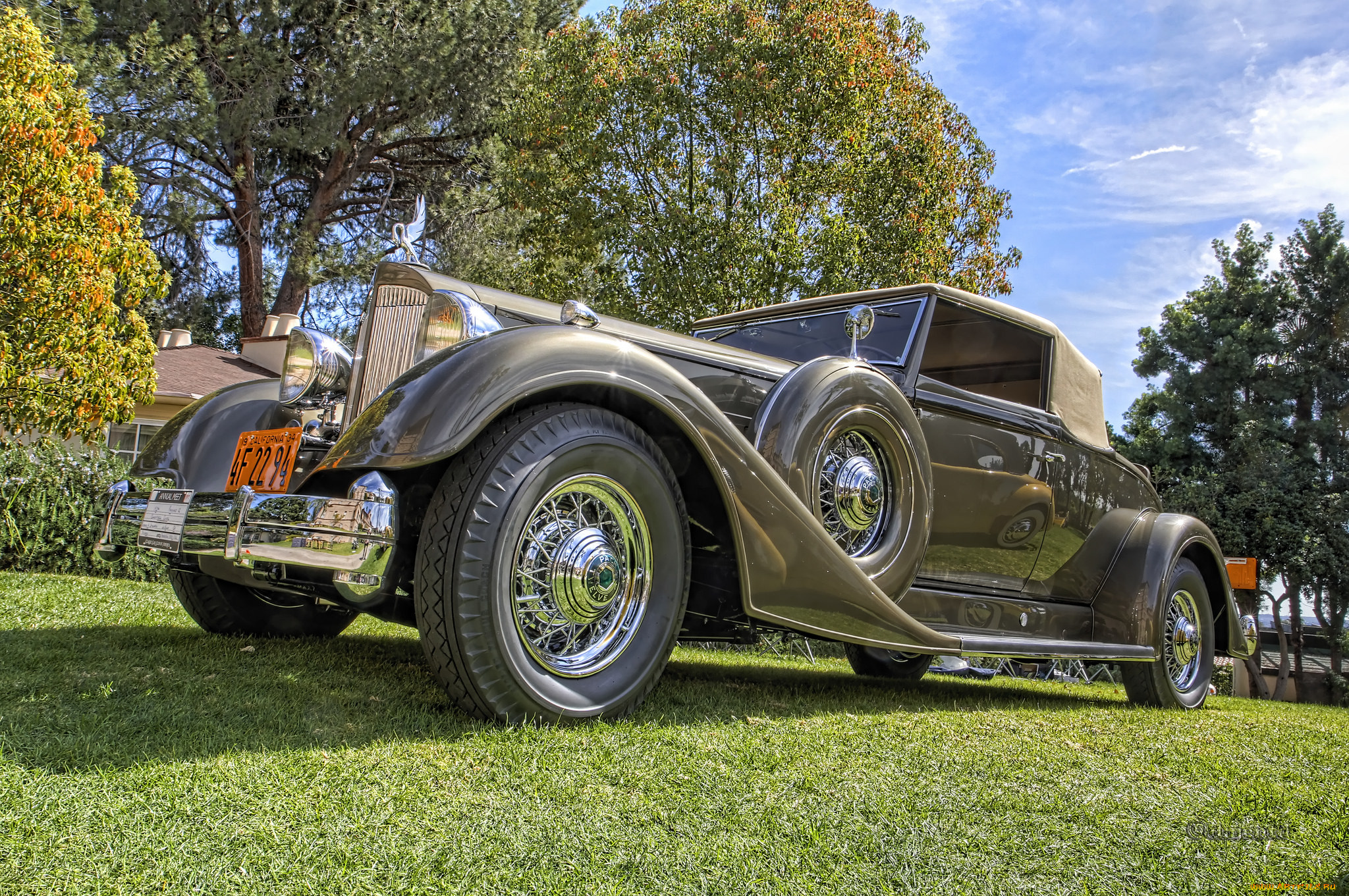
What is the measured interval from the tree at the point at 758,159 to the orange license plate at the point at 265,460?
7.76 metres

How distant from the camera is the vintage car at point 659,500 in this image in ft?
7.68

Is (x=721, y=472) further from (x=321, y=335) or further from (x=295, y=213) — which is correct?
(x=295, y=213)

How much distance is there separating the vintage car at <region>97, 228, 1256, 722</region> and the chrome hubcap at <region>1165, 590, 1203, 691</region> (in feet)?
0.07

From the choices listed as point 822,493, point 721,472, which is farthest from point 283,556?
point 822,493

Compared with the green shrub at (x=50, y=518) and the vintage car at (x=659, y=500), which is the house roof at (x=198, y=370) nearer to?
the green shrub at (x=50, y=518)

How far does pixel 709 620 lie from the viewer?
3.29m

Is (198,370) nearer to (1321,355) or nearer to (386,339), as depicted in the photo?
(386,339)

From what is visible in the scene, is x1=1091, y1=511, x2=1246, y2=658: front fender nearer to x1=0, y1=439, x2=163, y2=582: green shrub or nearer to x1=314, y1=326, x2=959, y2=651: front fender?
x1=314, y1=326, x2=959, y2=651: front fender

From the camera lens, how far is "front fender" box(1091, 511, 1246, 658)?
15.0 feet

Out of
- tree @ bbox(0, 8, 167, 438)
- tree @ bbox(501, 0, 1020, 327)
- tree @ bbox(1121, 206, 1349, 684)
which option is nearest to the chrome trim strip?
tree @ bbox(0, 8, 167, 438)

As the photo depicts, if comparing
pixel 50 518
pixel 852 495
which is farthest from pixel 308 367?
pixel 50 518

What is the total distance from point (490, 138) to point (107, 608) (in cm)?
1319

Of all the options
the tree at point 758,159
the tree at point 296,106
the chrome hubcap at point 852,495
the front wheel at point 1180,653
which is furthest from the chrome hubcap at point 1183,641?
the tree at point 296,106

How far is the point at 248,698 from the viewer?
250cm
